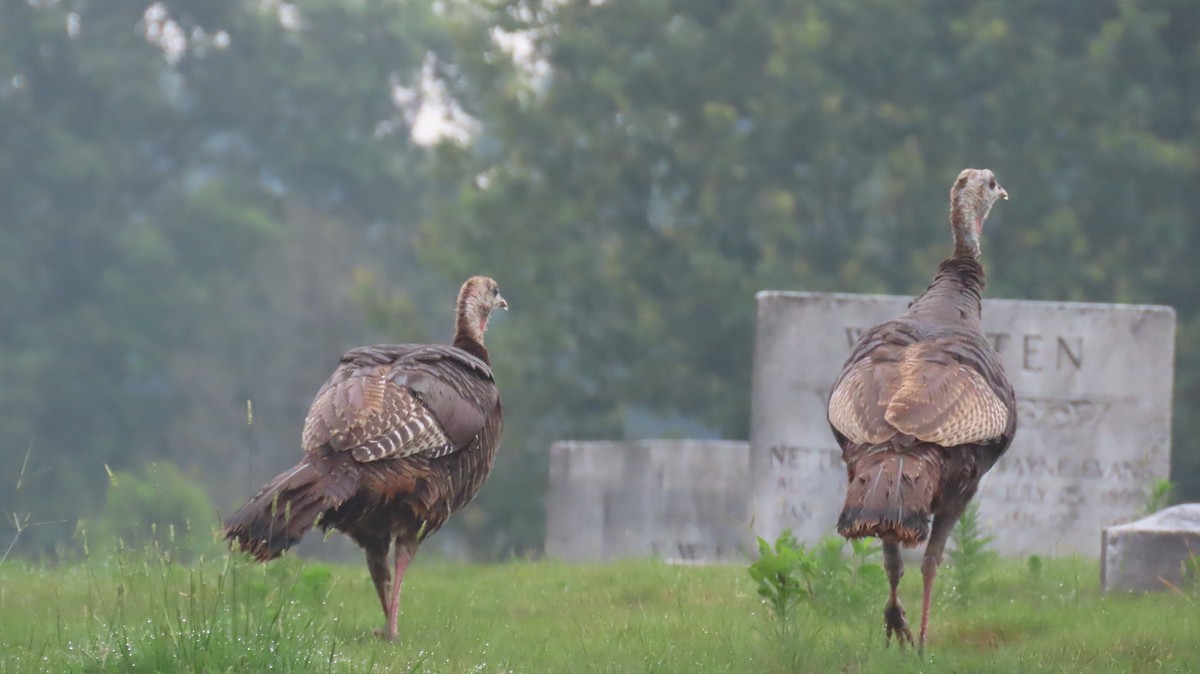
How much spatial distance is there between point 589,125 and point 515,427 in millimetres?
5216

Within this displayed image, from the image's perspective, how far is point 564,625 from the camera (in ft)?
29.3

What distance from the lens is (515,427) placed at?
2945 centimetres

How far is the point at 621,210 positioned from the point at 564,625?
21.2 metres

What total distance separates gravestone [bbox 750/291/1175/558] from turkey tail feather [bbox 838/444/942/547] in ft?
19.6

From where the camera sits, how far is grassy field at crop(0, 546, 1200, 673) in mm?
6703

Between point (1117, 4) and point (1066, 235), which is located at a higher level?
point (1117, 4)

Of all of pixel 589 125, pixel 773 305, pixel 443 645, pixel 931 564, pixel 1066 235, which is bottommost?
pixel 443 645

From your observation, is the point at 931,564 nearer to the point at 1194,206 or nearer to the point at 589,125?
the point at 1194,206

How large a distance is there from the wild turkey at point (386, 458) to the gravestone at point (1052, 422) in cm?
473

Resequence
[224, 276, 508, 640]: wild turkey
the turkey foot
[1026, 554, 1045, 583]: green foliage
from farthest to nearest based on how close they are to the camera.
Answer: [1026, 554, 1045, 583]: green foliage, the turkey foot, [224, 276, 508, 640]: wild turkey

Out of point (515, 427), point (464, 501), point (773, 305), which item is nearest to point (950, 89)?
point (515, 427)

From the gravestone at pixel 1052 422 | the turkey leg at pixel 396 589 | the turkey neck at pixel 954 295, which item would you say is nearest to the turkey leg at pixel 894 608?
the turkey neck at pixel 954 295

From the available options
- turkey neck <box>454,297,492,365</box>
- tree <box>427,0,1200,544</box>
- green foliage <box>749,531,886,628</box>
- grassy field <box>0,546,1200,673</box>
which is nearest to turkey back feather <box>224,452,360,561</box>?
grassy field <box>0,546,1200,673</box>

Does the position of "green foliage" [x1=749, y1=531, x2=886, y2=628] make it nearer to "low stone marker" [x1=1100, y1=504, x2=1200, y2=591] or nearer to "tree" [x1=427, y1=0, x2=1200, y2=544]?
"low stone marker" [x1=1100, y1=504, x2=1200, y2=591]
